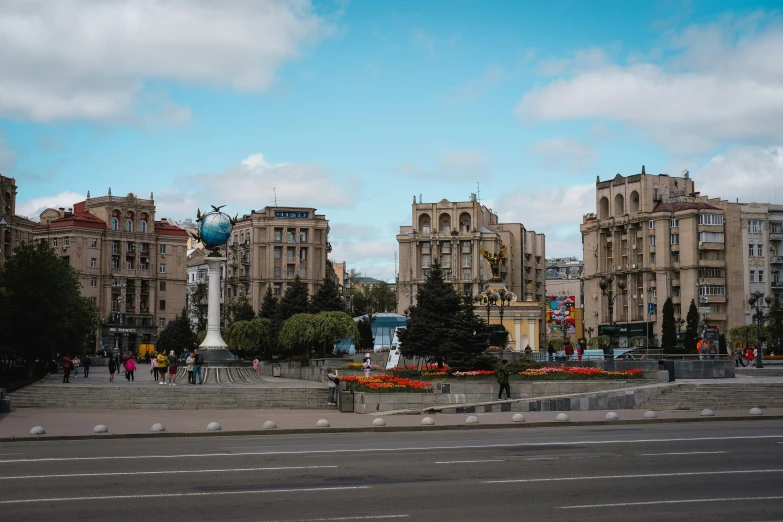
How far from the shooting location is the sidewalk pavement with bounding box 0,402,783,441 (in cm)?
2575

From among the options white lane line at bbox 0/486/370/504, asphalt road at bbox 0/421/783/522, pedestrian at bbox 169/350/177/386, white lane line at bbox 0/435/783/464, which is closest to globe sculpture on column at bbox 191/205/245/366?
pedestrian at bbox 169/350/177/386

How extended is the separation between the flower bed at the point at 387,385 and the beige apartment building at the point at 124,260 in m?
76.5

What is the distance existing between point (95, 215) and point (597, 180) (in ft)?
191

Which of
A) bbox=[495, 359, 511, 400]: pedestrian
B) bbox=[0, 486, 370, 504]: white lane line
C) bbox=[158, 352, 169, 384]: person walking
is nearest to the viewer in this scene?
bbox=[0, 486, 370, 504]: white lane line

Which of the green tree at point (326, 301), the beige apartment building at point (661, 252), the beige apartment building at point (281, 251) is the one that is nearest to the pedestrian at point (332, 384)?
the green tree at point (326, 301)

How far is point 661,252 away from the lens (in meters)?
95.6

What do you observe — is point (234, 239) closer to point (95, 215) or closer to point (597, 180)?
point (95, 215)

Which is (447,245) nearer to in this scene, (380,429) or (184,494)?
Result: (380,429)

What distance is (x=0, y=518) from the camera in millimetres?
12047

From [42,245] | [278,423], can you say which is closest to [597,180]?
[42,245]

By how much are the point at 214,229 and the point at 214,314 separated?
437 cm

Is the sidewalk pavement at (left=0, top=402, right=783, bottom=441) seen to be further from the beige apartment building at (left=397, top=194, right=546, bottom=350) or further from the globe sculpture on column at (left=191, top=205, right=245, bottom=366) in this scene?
the beige apartment building at (left=397, top=194, right=546, bottom=350)

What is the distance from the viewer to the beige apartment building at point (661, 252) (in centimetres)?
9244

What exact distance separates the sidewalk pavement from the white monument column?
1350 cm
